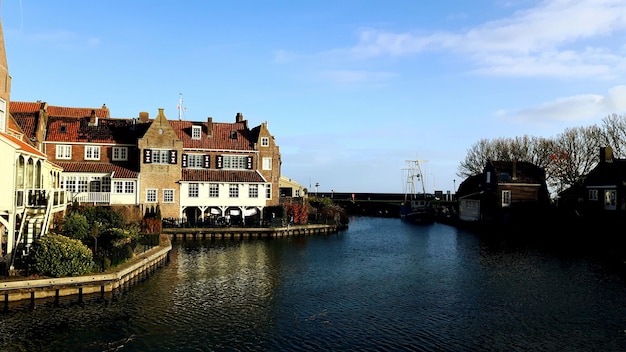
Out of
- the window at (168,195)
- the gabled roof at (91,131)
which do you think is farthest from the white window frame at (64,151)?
the window at (168,195)

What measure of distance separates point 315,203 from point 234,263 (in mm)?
47606

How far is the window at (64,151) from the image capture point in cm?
5656

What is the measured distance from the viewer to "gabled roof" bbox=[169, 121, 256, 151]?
200ft

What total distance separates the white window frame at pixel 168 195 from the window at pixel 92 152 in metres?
8.78

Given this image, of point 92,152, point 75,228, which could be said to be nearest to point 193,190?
point 92,152

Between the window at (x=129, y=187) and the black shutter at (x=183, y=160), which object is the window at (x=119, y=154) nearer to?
the window at (x=129, y=187)

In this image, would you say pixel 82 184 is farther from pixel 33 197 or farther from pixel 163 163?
pixel 33 197

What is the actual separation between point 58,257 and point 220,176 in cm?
3357

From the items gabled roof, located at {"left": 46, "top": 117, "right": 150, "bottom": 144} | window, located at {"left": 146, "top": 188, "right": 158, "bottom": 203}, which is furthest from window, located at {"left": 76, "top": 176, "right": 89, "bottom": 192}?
window, located at {"left": 146, "top": 188, "right": 158, "bottom": 203}

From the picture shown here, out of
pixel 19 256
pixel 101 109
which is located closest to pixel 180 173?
pixel 101 109

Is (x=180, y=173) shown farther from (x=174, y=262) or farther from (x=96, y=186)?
(x=174, y=262)

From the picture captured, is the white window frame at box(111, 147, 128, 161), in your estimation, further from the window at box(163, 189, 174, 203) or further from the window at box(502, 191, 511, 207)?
the window at box(502, 191, 511, 207)

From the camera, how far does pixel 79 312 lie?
77.2 ft

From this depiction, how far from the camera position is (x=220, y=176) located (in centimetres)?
5919
